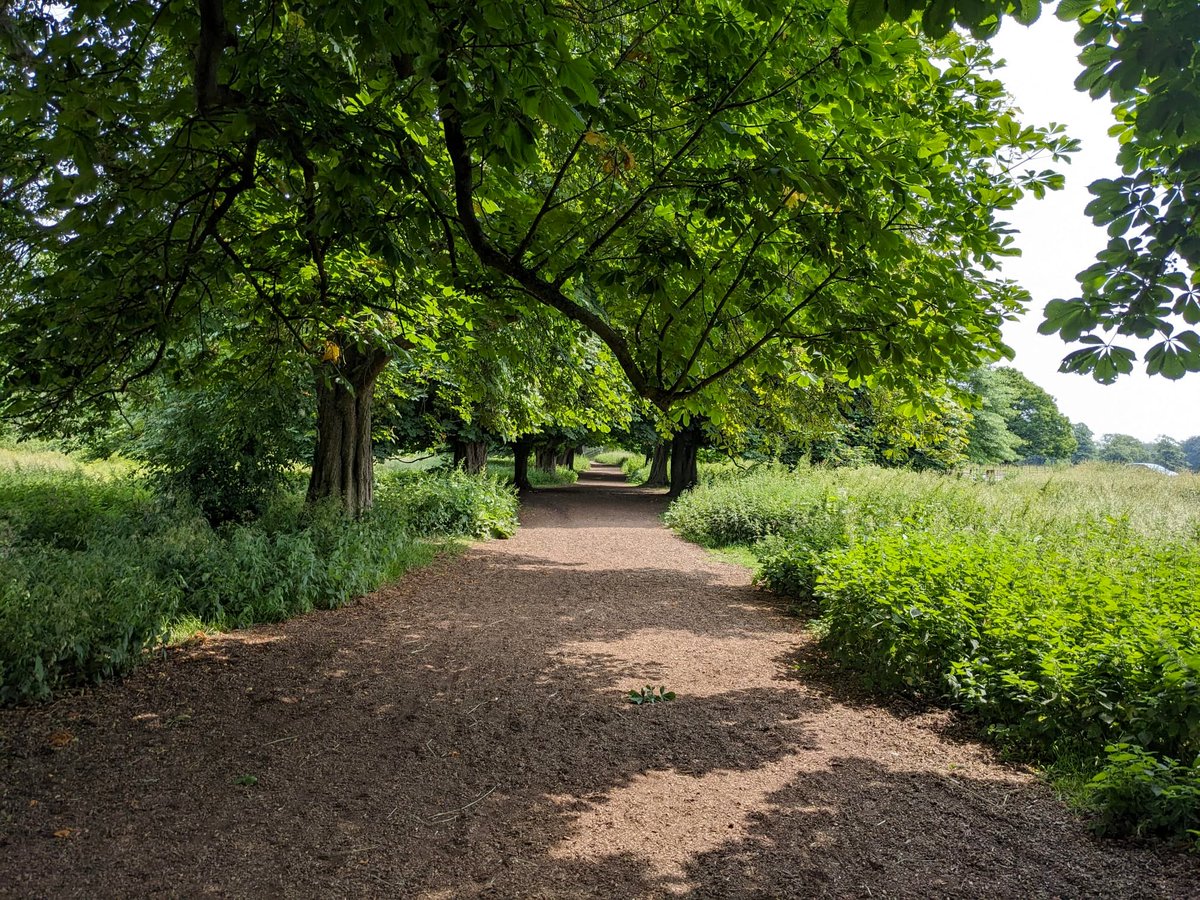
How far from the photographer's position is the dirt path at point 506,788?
3.11 m

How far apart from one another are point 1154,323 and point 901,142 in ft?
7.35

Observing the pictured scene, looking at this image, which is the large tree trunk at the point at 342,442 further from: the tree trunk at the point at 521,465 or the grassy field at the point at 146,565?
the tree trunk at the point at 521,465

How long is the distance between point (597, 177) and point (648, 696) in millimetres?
4255

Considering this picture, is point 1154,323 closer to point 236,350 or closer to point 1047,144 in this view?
point 1047,144

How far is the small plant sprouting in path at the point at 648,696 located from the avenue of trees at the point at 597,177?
2247mm

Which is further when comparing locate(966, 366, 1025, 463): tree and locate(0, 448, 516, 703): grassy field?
locate(966, 366, 1025, 463): tree

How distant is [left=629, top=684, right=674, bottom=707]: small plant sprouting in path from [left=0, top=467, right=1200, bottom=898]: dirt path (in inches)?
5.3

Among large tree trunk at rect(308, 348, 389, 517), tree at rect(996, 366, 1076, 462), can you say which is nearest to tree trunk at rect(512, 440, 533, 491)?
large tree trunk at rect(308, 348, 389, 517)

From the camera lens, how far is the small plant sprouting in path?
18.0 ft

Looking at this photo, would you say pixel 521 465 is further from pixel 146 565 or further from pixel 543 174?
pixel 543 174

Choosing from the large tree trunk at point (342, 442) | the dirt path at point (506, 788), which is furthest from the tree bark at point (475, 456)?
the dirt path at point (506, 788)

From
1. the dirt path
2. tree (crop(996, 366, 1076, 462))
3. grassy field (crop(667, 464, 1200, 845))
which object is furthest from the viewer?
tree (crop(996, 366, 1076, 462))

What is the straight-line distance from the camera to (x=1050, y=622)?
4.68m

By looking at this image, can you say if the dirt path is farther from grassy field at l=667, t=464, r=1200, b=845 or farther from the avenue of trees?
the avenue of trees
